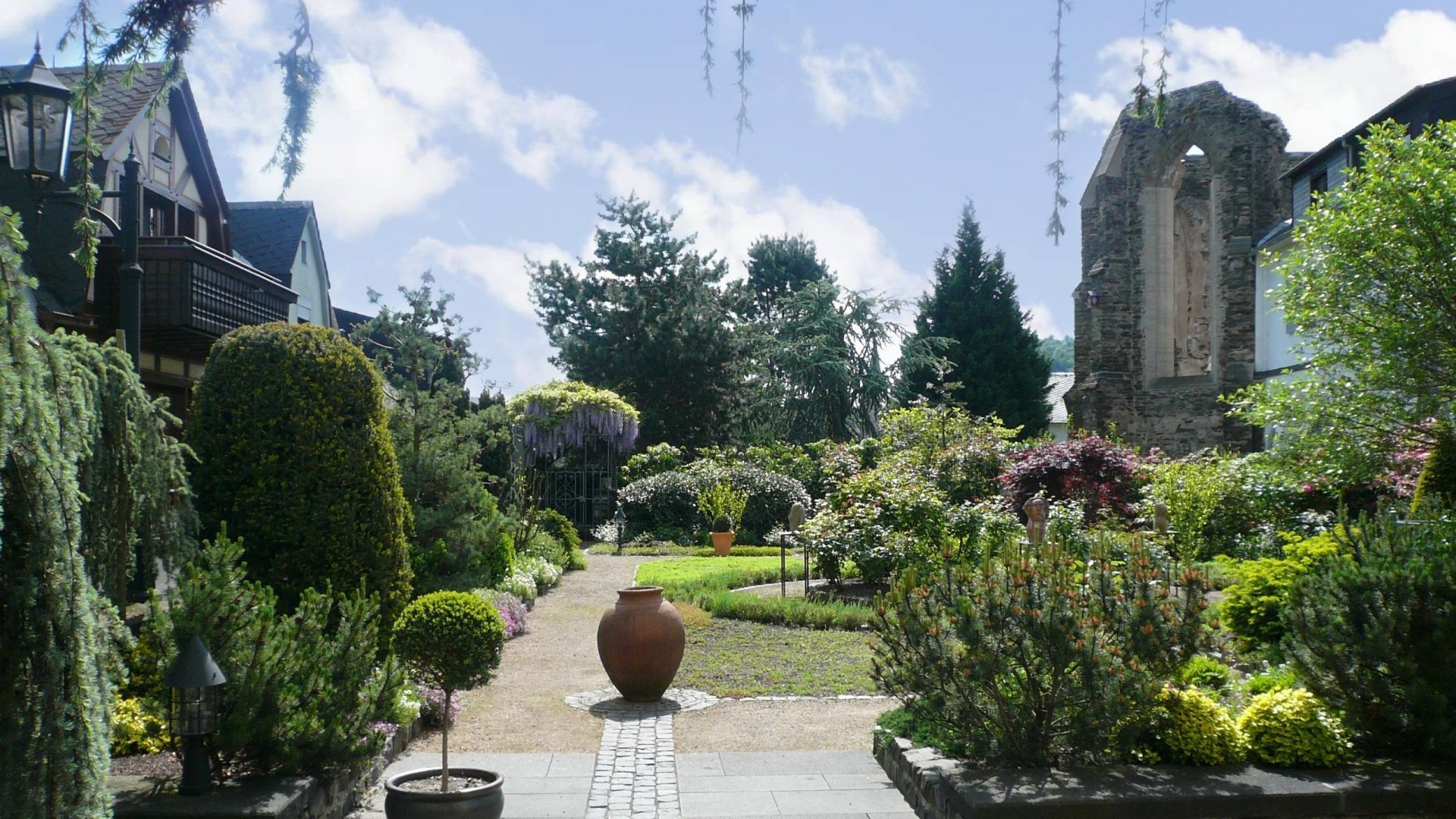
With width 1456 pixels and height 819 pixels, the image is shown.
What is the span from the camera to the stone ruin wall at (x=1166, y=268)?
23.7 meters

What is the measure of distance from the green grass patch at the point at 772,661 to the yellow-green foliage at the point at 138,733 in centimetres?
427

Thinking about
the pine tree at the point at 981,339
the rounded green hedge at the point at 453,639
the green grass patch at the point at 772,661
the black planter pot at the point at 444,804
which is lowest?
the green grass patch at the point at 772,661

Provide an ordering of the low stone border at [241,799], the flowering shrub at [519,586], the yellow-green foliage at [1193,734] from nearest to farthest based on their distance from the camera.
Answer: the low stone border at [241,799] < the yellow-green foliage at [1193,734] < the flowering shrub at [519,586]

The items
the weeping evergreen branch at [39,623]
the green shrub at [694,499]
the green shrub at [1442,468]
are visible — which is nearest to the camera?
the weeping evergreen branch at [39,623]

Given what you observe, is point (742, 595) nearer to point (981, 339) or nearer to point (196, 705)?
point (196, 705)

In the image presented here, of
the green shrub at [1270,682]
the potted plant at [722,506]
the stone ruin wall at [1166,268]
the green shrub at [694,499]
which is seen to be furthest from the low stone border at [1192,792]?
the stone ruin wall at [1166,268]

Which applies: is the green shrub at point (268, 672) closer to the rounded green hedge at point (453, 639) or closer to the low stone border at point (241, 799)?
the low stone border at point (241, 799)

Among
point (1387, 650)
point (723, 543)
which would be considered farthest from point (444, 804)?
point (723, 543)

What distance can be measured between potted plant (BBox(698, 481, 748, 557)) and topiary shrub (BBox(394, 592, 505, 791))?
1523 centimetres

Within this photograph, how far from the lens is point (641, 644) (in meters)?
8.11

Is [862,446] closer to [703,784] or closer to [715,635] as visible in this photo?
[715,635]

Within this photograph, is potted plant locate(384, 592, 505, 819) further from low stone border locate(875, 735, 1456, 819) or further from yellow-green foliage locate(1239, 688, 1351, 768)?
yellow-green foliage locate(1239, 688, 1351, 768)

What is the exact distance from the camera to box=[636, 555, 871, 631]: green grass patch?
38.8ft

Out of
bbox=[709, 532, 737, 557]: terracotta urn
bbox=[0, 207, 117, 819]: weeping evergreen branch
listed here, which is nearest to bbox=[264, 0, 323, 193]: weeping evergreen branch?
bbox=[0, 207, 117, 819]: weeping evergreen branch
